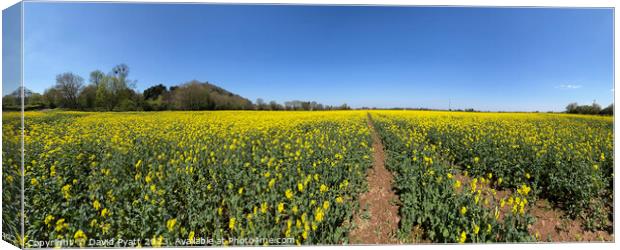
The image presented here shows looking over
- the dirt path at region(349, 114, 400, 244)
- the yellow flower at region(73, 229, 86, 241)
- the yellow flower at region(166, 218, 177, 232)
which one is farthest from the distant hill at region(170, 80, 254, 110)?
the dirt path at region(349, 114, 400, 244)

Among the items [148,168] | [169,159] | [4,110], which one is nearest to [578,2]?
[169,159]

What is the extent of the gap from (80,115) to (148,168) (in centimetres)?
100

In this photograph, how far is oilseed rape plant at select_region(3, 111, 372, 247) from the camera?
2.99 meters

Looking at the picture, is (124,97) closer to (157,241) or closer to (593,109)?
(157,241)

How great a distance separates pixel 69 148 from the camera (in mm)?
3627

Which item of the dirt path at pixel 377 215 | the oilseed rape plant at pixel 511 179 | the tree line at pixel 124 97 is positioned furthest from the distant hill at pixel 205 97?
the oilseed rape plant at pixel 511 179

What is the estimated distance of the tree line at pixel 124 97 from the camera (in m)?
3.29

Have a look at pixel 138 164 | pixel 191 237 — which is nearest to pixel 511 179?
pixel 191 237

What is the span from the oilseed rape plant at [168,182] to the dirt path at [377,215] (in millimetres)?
175

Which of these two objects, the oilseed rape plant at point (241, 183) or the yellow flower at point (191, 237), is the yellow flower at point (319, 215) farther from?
the yellow flower at point (191, 237)

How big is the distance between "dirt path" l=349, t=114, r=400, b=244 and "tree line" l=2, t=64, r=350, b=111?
1425 mm

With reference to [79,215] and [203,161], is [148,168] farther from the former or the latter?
[79,215]

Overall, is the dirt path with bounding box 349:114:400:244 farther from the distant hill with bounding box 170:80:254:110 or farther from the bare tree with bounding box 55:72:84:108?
the bare tree with bounding box 55:72:84:108

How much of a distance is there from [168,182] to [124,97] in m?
1.13
